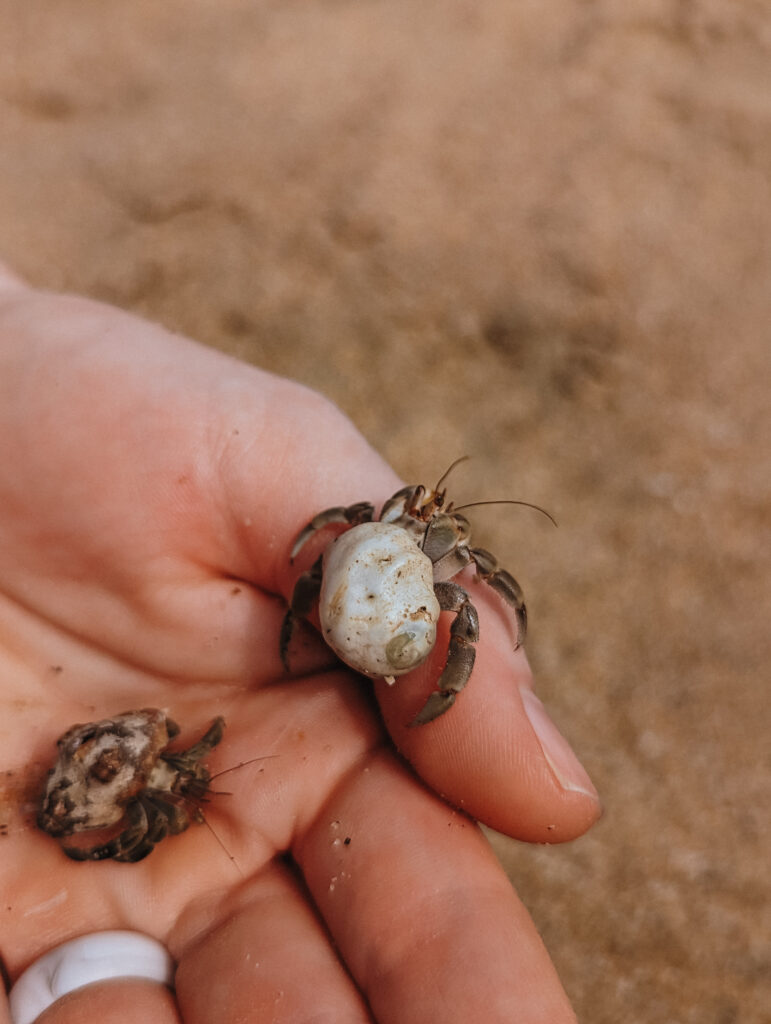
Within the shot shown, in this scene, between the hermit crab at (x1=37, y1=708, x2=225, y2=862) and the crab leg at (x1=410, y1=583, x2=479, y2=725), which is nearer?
the crab leg at (x1=410, y1=583, x2=479, y2=725)

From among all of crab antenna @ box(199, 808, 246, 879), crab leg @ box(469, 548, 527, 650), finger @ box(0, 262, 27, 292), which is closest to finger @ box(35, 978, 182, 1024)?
crab antenna @ box(199, 808, 246, 879)

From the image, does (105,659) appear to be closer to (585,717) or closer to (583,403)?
(585,717)

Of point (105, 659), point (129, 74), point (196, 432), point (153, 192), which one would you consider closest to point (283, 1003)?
point (105, 659)

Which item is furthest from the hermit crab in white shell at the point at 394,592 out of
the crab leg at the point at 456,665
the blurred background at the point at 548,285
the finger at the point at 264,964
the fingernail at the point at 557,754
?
the blurred background at the point at 548,285

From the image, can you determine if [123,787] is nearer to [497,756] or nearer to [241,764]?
[241,764]

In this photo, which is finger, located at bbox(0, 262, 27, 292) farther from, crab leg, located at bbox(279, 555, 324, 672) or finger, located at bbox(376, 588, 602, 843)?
finger, located at bbox(376, 588, 602, 843)

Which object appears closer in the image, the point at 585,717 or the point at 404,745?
the point at 404,745
